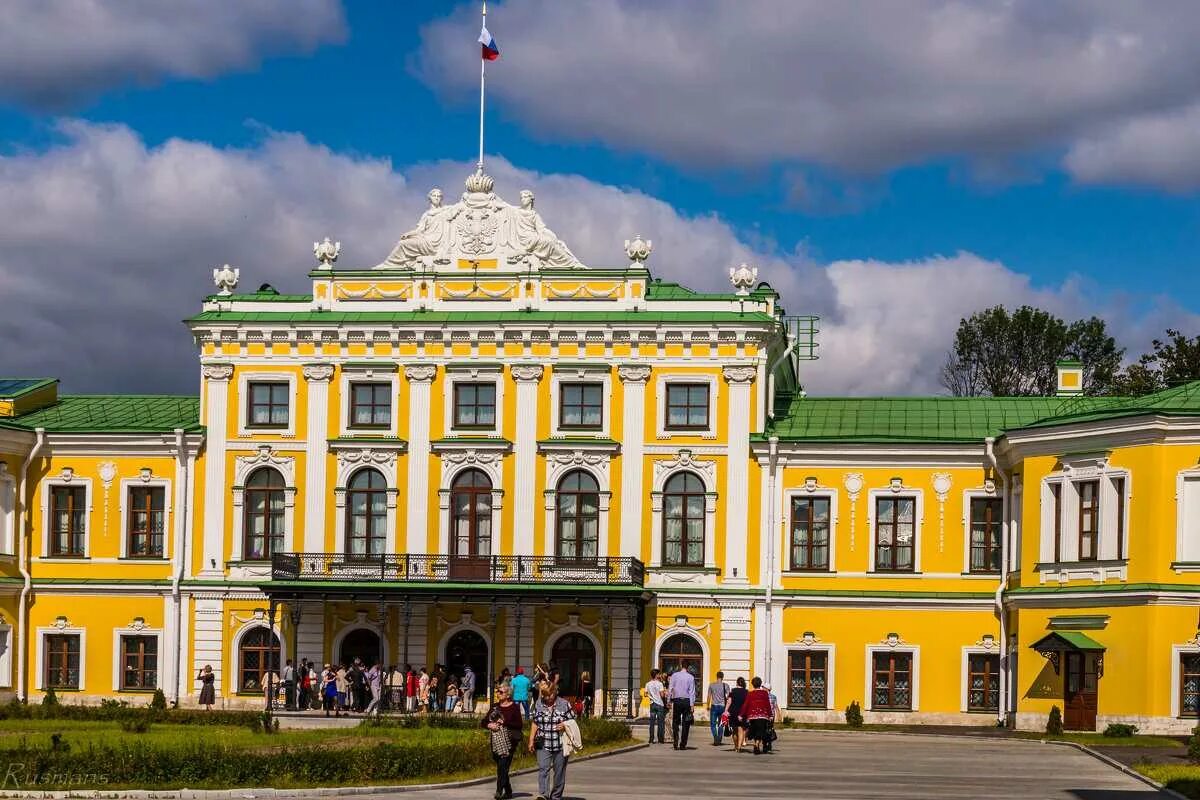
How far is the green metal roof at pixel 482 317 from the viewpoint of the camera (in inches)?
2265

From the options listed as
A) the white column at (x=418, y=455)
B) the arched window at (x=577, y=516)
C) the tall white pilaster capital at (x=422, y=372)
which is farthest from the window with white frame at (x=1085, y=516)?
the tall white pilaster capital at (x=422, y=372)

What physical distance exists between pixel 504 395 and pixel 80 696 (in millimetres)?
15218

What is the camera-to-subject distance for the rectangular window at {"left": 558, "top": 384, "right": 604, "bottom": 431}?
5806cm

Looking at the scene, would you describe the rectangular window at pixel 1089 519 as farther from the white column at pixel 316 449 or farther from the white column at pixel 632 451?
the white column at pixel 316 449

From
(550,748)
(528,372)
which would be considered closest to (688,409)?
(528,372)

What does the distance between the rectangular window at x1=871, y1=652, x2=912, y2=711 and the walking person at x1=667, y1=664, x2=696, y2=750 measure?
45.1 ft

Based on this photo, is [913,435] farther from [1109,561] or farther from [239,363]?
[239,363]

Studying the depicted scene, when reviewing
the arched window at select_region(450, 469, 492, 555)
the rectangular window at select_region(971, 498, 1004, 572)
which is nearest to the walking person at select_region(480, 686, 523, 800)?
the arched window at select_region(450, 469, 492, 555)

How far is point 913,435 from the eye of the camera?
188 ft

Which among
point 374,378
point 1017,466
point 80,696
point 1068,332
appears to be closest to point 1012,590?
point 1017,466

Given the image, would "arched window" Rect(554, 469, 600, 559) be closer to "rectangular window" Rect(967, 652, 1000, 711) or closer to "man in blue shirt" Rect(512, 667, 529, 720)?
"rectangular window" Rect(967, 652, 1000, 711)

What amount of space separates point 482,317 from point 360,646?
10.1 m

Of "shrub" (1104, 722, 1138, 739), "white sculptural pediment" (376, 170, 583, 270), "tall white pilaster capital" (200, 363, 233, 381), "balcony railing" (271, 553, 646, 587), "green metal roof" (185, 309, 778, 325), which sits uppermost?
"white sculptural pediment" (376, 170, 583, 270)

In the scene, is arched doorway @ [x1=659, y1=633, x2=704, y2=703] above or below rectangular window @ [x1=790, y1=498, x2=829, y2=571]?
below
